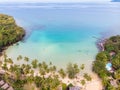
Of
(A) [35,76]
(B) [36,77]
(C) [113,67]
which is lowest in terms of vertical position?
(C) [113,67]

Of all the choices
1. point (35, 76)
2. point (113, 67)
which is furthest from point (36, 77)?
point (113, 67)

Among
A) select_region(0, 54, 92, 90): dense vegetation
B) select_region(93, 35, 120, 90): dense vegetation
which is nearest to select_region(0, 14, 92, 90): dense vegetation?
select_region(0, 54, 92, 90): dense vegetation

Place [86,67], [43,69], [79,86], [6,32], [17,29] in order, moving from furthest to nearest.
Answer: [17,29], [6,32], [86,67], [43,69], [79,86]

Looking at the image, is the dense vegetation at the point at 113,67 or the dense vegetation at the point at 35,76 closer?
the dense vegetation at the point at 35,76

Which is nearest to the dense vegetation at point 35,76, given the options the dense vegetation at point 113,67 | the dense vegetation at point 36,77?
the dense vegetation at point 36,77

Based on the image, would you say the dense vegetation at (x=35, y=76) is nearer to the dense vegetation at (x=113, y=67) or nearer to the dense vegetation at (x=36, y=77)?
the dense vegetation at (x=36, y=77)

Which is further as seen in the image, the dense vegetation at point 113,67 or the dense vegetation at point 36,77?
the dense vegetation at point 113,67

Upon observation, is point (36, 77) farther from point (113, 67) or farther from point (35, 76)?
point (113, 67)

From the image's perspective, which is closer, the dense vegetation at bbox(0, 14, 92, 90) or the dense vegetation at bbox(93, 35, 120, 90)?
the dense vegetation at bbox(0, 14, 92, 90)

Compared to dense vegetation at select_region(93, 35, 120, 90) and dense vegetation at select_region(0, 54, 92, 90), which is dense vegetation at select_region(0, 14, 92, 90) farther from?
dense vegetation at select_region(93, 35, 120, 90)

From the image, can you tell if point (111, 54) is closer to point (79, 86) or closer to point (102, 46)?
point (102, 46)

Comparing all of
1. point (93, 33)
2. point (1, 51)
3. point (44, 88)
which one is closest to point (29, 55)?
point (1, 51)
